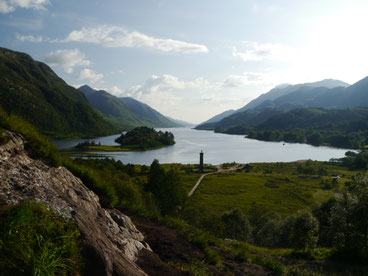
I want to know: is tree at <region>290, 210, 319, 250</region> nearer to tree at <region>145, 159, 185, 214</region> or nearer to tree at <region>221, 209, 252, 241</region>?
tree at <region>221, 209, 252, 241</region>

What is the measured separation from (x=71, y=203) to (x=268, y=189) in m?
98.2

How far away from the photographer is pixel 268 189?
94625 mm

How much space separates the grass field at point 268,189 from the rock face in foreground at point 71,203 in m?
48.4

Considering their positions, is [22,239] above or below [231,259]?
above

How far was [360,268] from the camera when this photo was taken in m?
14.6

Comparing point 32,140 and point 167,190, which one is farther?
point 167,190

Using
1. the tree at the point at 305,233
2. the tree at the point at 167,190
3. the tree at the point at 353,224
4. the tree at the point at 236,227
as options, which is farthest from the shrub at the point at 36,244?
the tree at the point at 167,190

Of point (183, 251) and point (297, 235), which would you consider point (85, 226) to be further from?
point (297, 235)

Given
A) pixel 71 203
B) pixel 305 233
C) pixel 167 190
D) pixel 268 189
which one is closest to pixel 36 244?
pixel 71 203

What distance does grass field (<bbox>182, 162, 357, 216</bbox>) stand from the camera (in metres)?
73.2

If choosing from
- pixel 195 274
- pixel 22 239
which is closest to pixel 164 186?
pixel 195 274

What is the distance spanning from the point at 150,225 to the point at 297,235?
18.6 meters

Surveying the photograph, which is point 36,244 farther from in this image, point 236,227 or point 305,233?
point 236,227

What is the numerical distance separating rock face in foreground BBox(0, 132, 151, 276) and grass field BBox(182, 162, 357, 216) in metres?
48.4
